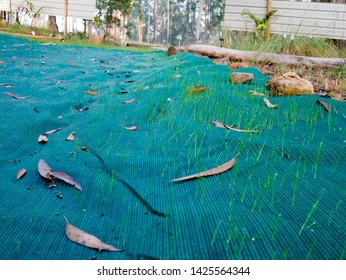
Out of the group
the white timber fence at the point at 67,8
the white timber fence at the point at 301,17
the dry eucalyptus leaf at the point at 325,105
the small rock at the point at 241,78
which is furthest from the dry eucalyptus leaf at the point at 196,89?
the white timber fence at the point at 67,8

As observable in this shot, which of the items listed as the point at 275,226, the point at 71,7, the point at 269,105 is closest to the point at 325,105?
the point at 269,105

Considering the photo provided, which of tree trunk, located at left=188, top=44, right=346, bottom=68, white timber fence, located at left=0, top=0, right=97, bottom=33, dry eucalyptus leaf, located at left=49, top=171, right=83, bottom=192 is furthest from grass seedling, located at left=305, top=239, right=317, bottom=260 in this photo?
white timber fence, located at left=0, top=0, right=97, bottom=33

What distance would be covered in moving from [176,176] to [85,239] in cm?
53

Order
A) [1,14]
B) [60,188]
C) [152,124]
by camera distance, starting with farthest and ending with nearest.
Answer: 1. [1,14]
2. [152,124]
3. [60,188]

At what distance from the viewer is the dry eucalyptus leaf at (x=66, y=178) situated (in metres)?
1.28

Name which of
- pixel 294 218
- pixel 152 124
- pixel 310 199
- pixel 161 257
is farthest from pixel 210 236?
pixel 152 124

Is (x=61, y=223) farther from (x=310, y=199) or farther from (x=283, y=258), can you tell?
(x=310, y=199)

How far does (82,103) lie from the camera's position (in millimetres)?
2670

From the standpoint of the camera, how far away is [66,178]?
1328mm

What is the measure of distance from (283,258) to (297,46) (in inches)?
190

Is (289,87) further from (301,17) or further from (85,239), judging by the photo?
(301,17)

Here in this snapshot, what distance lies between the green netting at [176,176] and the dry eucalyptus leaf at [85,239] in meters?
0.02

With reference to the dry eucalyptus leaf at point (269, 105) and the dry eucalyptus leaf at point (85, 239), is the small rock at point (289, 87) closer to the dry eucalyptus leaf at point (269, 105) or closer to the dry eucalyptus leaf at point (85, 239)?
the dry eucalyptus leaf at point (269, 105)
